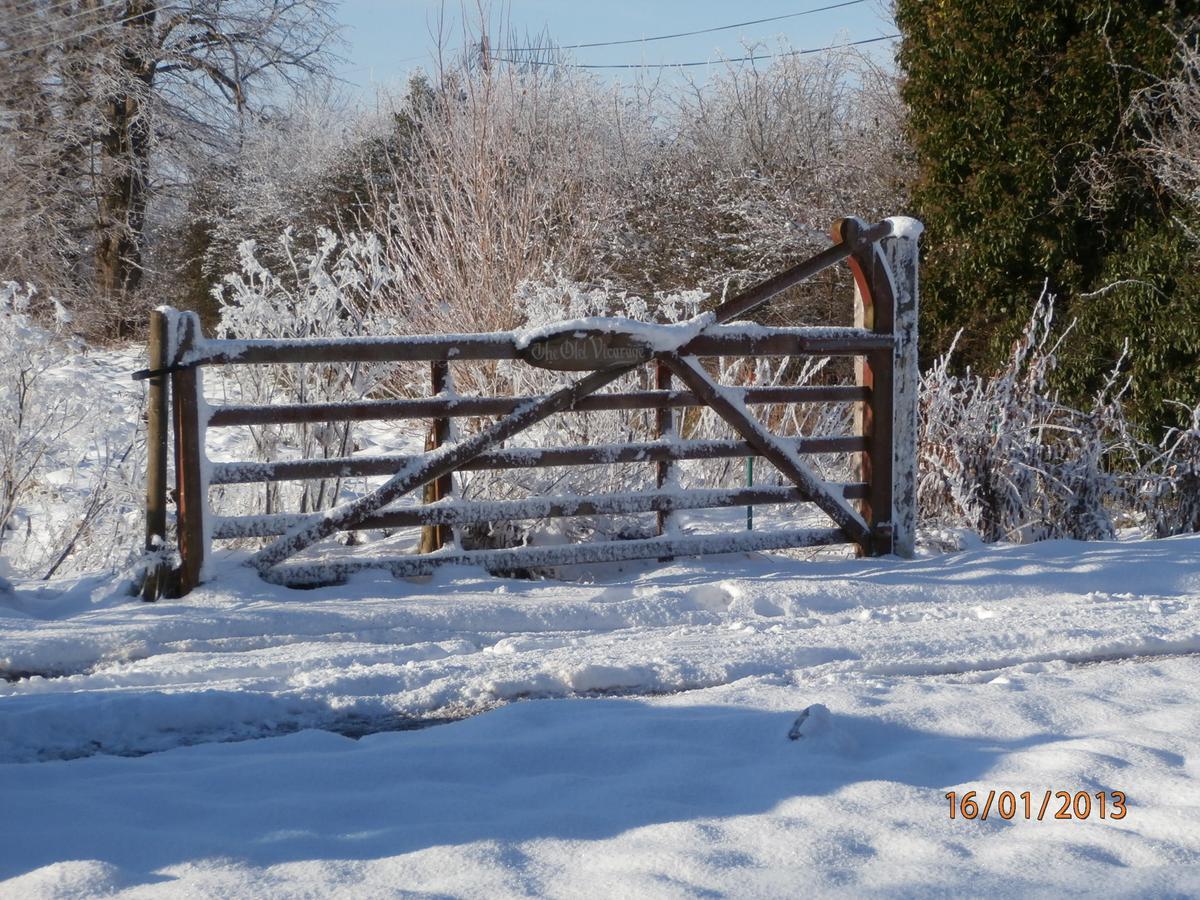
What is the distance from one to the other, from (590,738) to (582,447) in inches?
114

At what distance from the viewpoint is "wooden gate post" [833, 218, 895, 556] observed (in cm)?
698

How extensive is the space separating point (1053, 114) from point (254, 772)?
10782 millimetres

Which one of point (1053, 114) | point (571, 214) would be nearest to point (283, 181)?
point (571, 214)

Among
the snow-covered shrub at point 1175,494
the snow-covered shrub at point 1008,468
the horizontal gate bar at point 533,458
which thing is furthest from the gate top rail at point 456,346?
the snow-covered shrub at point 1175,494

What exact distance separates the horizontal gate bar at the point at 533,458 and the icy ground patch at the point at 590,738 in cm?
56

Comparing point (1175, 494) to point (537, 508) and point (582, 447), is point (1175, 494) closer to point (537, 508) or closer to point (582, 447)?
point (582, 447)

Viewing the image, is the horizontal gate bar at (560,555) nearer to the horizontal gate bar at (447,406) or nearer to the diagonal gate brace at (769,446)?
the diagonal gate brace at (769,446)

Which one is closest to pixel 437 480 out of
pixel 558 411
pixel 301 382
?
pixel 558 411

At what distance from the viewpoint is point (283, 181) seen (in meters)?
22.5

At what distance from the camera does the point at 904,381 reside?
23.1 ft

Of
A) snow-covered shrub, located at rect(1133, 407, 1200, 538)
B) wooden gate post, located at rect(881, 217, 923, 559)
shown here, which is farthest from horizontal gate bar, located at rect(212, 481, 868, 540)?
snow-covered shrub, located at rect(1133, 407, 1200, 538)

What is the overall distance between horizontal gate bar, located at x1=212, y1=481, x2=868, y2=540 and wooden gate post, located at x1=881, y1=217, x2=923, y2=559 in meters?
0.26

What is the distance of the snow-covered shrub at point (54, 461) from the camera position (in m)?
7.18
